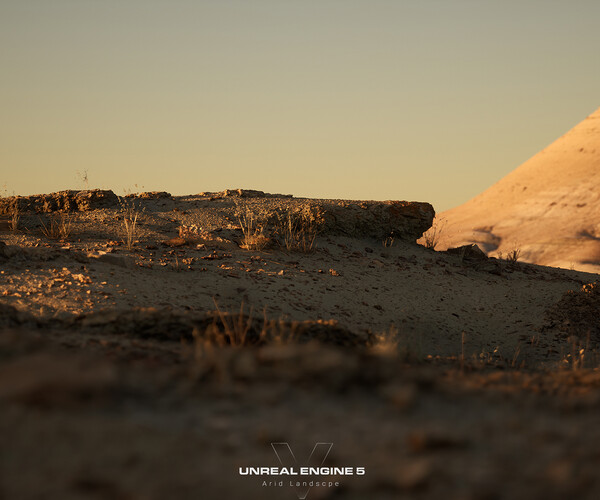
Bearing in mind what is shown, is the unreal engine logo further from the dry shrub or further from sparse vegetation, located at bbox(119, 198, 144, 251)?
the dry shrub

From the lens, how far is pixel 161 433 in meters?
2.53

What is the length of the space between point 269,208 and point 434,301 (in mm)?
3999

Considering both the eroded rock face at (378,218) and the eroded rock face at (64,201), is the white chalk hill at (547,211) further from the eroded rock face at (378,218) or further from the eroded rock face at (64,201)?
the eroded rock face at (64,201)

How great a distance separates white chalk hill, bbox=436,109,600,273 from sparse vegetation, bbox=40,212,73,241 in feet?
59.4

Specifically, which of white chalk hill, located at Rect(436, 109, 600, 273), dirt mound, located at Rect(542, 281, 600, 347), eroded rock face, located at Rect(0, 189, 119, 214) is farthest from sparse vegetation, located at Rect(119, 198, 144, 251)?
white chalk hill, located at Rect(436, 109, 600, 273)

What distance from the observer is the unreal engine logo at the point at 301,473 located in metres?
2.34

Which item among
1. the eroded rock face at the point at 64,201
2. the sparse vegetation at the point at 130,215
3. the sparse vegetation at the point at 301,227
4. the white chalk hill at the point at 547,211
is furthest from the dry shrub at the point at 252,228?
the white chalk hill at the point at 547,211

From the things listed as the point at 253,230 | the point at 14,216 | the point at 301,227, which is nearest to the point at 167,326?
the point at 253,230

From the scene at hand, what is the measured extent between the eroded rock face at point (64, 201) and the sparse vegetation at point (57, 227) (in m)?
0.51

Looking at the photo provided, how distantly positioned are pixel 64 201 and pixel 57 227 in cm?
187

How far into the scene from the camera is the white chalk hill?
2751 centimetres

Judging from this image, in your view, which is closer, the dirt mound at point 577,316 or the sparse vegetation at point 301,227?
the dirt mound at point 577,316

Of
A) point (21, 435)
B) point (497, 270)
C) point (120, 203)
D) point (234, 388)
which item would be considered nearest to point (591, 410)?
point (234, 388)

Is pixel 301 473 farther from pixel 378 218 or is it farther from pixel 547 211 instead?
pixel 547 211
